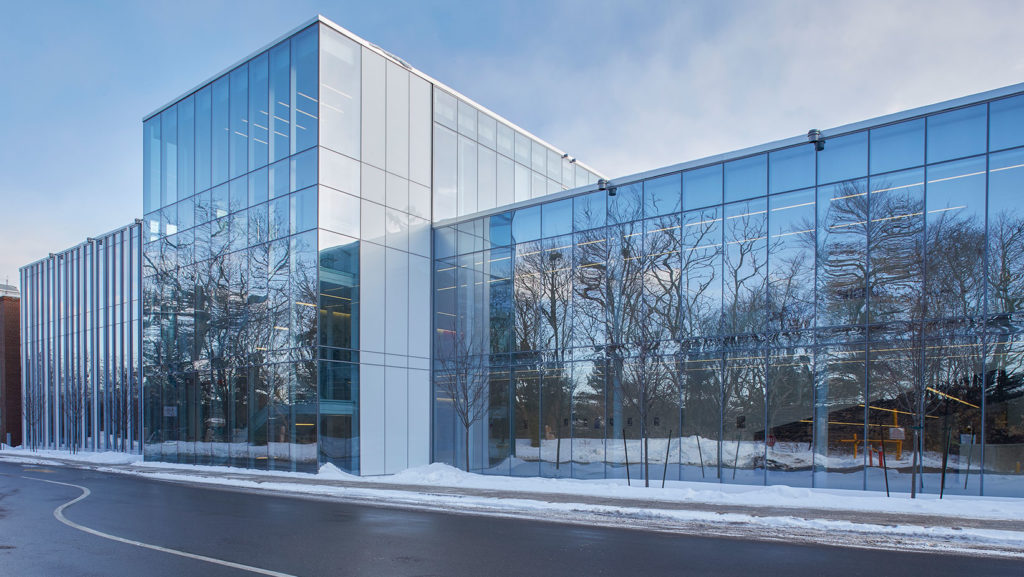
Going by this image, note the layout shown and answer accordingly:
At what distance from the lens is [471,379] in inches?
1182

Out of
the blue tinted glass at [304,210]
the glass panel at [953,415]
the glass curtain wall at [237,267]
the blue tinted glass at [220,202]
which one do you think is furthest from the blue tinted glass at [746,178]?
the blue tinted glass at [220,202]

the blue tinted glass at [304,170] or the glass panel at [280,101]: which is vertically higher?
the glass panel at [280,101]

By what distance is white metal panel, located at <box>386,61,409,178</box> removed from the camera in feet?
99.6

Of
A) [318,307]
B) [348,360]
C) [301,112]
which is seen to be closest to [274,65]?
[301,112]

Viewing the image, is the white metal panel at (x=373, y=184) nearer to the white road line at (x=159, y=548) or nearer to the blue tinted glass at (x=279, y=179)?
the blue tinted glass at (x=279, y=179)

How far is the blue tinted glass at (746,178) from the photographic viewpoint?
23.3m

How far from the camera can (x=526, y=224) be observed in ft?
96.2

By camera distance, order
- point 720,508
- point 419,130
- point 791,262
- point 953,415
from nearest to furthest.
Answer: point 720,508, point 953,415, point 791,262, point 419,130

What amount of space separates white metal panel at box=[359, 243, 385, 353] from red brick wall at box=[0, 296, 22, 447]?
46027 mm

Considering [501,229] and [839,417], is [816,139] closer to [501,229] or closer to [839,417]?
[839,417]

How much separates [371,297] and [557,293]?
24.0 ft

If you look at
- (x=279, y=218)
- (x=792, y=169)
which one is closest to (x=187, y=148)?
(x=279, y=218)

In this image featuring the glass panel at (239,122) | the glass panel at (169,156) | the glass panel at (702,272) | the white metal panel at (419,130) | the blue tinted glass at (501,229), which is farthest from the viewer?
the glass panel at (169,156)

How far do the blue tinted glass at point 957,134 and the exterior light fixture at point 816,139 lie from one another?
282 centimetres
